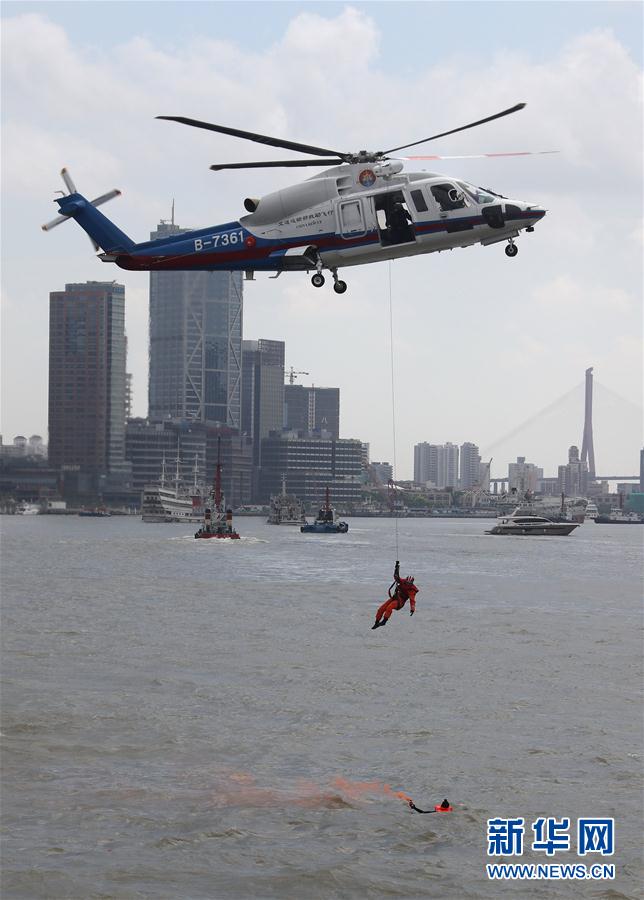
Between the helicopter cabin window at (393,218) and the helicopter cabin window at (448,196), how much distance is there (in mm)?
825

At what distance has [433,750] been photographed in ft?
168

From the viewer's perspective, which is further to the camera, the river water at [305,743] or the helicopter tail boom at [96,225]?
the river water at [305,743]

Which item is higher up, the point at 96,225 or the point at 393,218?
the point at 96,225

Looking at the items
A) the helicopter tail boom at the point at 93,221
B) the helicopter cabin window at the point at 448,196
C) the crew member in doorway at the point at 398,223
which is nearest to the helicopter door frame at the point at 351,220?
the crew member in doorway at the point at 398,223

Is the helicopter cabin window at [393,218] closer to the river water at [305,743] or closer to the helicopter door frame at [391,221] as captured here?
the helicopter door frame at [391,221]

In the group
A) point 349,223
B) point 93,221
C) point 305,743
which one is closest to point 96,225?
point 93,221

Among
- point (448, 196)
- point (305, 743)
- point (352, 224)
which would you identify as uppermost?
point (448, 196)

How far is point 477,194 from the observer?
25562 millimetres

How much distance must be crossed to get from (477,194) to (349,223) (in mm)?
3396

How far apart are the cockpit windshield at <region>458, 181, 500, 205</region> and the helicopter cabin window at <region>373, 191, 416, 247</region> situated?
1668mm

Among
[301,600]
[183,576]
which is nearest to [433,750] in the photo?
[301,600]

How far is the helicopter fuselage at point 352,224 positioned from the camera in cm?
2417

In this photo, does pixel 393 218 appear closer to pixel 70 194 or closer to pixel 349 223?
pixel 349 223

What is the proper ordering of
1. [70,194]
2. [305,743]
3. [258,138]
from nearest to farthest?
[258,138] < [70,194] < [305,743]
